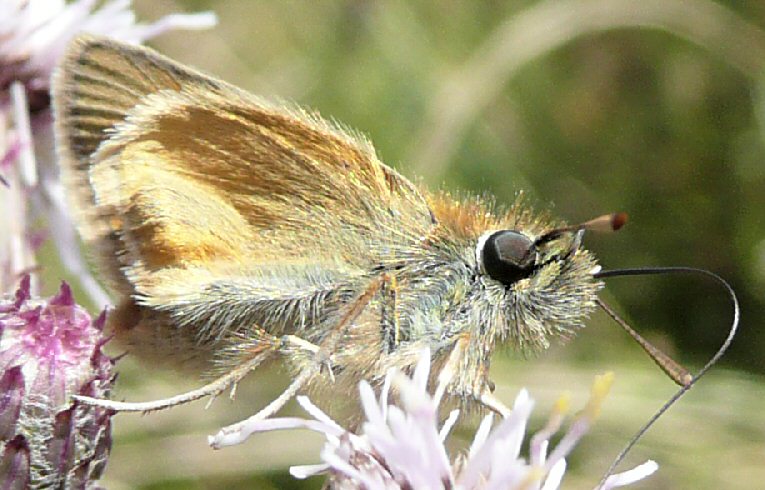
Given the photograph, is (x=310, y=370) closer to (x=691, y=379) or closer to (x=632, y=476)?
(x=632, y=476)

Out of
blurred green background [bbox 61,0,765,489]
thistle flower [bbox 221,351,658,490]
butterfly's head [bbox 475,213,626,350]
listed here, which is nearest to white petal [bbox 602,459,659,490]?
thistle flower [bbox 221,351,658,490]

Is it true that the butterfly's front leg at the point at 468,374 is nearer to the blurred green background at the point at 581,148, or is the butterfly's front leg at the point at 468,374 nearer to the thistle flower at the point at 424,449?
the thistle flower at the point at 424,449

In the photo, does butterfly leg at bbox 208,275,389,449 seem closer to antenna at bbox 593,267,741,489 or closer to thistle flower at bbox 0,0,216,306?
antenna at bbox 593,267,741,489

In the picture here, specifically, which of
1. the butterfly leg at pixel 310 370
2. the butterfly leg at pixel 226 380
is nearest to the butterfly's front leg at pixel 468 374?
the butterfly leg at pixel 310 370

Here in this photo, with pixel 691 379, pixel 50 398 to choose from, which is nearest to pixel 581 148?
pixel 691 379

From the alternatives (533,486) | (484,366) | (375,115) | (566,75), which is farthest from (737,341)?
(533,486)

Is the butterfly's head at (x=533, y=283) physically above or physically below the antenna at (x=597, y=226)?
below
